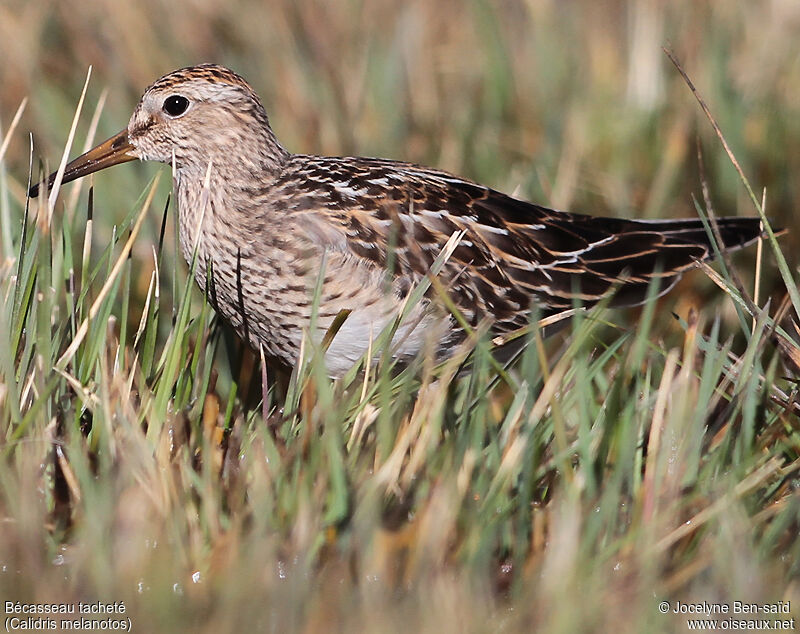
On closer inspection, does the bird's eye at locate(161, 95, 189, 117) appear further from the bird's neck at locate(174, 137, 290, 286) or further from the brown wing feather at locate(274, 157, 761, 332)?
the brown wing feather at locate(274, 157, 761, 332)

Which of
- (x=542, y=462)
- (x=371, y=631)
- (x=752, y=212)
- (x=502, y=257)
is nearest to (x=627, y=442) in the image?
(x=542, y=462)

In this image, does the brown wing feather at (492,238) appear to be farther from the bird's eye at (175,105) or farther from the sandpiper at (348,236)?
the bird's eye at (175,105)

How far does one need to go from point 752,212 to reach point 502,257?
175 cm

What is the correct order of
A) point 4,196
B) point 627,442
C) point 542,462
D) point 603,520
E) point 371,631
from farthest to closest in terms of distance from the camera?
point 4,196 → point 542,462 → point 627,442 → point 603,520 → point 371,631

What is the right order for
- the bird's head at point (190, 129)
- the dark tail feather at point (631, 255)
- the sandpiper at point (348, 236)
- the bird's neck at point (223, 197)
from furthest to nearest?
the dark tail feather at point (631, 255) → the bird's head at point (190, 129) → the bird's neck at point (223, 197) → the sandpiper at point (348, 236)

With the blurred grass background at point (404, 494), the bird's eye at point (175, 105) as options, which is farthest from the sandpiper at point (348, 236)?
the blurred grass background at point (404, 494)

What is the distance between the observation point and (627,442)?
10.8 feet

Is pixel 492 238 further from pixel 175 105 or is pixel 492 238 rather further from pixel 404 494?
pixel 404 494

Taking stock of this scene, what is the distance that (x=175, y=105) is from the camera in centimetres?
482

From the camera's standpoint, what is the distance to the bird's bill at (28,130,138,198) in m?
4.71

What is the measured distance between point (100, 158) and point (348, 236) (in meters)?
1.09

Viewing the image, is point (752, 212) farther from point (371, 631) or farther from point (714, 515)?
point (371, 631)

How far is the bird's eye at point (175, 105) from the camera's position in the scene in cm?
480

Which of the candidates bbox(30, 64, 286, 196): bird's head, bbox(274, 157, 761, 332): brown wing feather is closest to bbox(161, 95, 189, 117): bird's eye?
bbox(30, 64, 286, 196): bird's head
